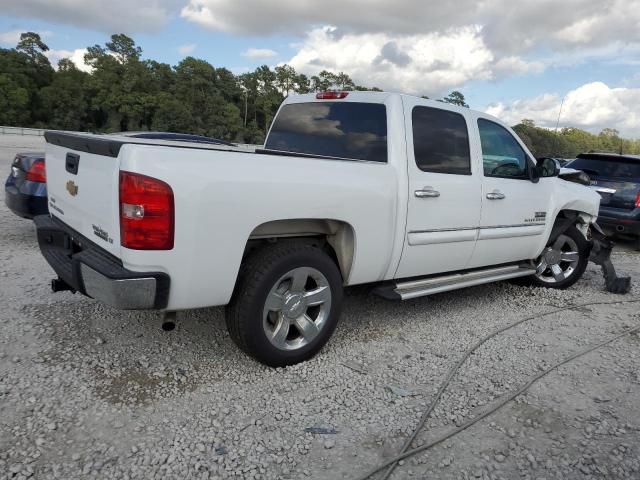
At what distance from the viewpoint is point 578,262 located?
576 centimetres

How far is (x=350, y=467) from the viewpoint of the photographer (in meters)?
2.47

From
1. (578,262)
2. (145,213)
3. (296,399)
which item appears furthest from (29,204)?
(578,262)

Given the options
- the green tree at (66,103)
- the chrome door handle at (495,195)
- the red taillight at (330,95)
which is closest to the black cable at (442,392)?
the chrome door handle at (495,195)

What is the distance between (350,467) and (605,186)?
8.18 m

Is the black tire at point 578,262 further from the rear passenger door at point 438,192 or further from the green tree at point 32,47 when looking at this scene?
the green tree at point 32,47

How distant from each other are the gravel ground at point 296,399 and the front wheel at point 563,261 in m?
1.12

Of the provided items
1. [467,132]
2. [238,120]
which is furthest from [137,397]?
[238,120]

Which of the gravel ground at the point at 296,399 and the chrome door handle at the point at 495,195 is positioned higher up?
the chrome door handle at the point at 495,195

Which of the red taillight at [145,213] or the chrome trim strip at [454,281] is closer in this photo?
the red taillight at [145,213]

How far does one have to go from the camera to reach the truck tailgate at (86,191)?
2723 millimetres

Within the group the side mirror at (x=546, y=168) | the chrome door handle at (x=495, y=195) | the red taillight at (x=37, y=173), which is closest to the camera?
the chrome door handle at (x=495, y=195)

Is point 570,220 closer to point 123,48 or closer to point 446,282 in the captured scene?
point 446,282

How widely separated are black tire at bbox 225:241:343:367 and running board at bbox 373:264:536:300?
64 cm

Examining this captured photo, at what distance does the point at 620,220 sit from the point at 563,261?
351cm
